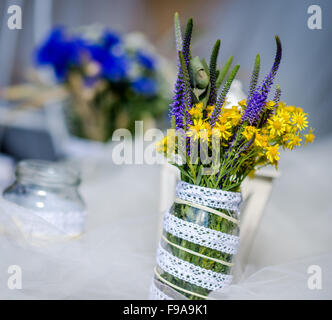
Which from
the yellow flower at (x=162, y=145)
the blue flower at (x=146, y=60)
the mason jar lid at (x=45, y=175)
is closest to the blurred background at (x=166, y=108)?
the blue flower at (x=146, y=60)

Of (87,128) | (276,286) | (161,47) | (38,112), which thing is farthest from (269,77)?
(38,112)

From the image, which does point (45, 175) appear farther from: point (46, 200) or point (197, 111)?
point (197, 111)

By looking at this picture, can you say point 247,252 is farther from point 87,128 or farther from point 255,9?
point 255,9

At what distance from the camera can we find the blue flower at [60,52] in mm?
1285

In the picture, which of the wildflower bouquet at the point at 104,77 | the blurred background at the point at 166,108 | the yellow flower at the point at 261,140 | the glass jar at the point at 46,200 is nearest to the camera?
the yellow flower at the point at 261,140

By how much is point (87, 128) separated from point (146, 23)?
105 centimetres

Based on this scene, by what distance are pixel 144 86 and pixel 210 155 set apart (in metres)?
0.86

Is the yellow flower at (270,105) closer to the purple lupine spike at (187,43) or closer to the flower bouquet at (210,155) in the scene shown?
the flower bouquet at (210,155)

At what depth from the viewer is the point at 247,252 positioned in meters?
0.75

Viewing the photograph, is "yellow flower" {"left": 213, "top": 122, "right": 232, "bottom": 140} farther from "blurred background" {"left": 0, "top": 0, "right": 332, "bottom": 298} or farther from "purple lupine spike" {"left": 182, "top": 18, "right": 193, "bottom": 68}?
"blurred background" {"left": 0, "top": 0, "right": 332, "bottom": 298}

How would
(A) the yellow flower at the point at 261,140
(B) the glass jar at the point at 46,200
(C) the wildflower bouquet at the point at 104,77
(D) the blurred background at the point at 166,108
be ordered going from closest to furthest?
(A) the yellow flower at the point at 261,140 → (B) the glass jar at the point at 46,200 → (D) the blurred background at the point at 166,108 → (C) the wildflower bouquet at the point at 104,77

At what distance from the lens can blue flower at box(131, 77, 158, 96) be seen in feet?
4.34

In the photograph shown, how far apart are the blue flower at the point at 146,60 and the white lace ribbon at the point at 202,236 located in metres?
0.96
